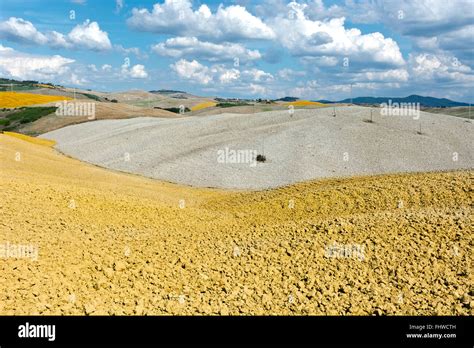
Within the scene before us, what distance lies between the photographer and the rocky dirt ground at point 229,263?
7.89 meters

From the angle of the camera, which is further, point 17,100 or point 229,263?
point 17,100

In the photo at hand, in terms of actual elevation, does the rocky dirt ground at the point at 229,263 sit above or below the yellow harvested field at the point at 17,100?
below

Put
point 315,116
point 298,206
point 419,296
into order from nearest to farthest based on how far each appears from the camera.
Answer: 1. point 419,296
2. point 298,206
3. point 315,116

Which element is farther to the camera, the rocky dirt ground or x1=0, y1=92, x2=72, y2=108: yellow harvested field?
x1=0, y1=92, x2=72, y2=108: yellow harvested field

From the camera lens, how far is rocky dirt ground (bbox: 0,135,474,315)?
7895 millimetres

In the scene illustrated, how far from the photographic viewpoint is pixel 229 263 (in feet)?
31.9

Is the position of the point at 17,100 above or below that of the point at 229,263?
above

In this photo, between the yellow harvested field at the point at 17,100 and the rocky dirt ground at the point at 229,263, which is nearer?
the rocky dirt ground at the point at 229,263

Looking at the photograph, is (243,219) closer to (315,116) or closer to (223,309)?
(223,309)

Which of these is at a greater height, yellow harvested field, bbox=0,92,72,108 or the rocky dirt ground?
yellow harvested field, bbox=0,92,72,108

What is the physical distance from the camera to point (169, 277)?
907 cm
